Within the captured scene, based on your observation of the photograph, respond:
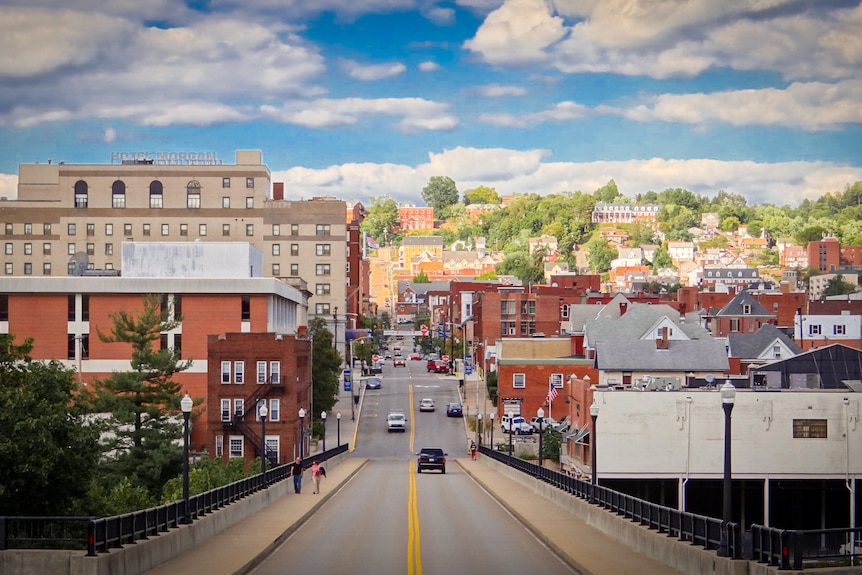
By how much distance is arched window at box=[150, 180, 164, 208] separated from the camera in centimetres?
14812

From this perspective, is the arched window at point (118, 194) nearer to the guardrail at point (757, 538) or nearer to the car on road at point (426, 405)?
the car on road at point (426, 405)

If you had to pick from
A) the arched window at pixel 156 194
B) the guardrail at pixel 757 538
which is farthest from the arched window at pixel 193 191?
the guardrail at pixel 757 538

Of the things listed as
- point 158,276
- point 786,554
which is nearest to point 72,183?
point 158,276

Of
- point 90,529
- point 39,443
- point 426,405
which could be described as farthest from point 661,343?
point 90,529

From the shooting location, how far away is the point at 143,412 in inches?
2844

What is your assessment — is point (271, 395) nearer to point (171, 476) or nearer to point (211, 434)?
point (211, 434)

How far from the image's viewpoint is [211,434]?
84750mm

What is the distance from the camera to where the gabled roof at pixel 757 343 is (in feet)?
385

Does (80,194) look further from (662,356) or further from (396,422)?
(662,356)

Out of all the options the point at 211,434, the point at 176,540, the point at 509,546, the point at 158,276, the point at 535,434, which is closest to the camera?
the point at 176,540

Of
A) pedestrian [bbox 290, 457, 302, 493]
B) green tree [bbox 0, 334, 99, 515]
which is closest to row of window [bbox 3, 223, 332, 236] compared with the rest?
pedestrian [bbox 290, 457, 302, 493]

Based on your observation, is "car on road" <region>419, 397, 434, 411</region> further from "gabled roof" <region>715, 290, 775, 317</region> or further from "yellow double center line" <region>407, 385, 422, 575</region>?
"yellow double center line" <region>407, 385, 422, 575</region>

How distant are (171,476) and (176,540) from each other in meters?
40.8

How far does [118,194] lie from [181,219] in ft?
26.4
